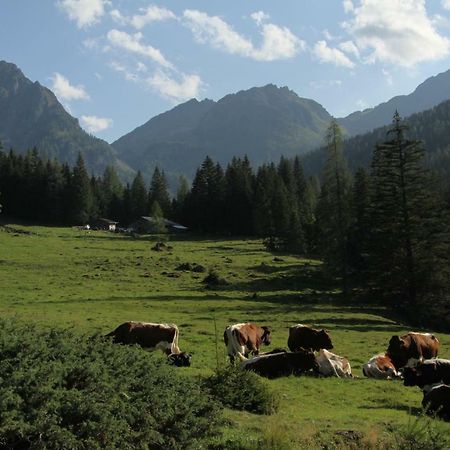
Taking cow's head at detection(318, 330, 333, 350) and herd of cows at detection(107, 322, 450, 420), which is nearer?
herd of cows at detection(107, 322, 450, 420)

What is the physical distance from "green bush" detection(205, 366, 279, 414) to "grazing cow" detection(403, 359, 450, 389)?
570 cm

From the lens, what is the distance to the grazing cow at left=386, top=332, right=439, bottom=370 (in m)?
20.0

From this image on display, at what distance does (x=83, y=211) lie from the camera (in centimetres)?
10900

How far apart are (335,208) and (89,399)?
130 ft

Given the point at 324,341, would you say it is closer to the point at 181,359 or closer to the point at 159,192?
the point at 181,359

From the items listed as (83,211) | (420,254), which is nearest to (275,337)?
(420,254)

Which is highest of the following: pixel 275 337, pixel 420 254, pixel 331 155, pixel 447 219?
pixel 331 155

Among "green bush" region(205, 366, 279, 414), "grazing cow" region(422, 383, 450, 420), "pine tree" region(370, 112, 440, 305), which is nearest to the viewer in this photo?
"green bush" region(205, 366, 279, 414)

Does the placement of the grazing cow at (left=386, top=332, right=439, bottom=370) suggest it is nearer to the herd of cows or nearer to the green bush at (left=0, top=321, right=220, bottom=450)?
the herd of cows

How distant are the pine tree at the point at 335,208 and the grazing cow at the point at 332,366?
28.2 m

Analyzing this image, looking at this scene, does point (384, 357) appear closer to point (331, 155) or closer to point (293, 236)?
point (331, 155)

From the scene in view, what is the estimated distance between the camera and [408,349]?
2019cm

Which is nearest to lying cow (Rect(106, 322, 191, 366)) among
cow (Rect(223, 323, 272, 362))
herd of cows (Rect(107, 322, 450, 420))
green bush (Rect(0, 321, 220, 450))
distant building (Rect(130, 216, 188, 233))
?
herd of cows (Rect(107, 322, 450, 420))

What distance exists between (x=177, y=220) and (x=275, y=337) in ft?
315
